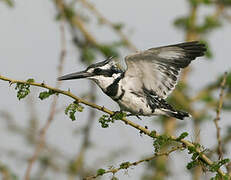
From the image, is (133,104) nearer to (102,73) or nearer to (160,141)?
(102,73)

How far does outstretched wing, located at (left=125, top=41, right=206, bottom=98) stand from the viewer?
13.1 ft

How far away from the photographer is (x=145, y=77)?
4266 mm

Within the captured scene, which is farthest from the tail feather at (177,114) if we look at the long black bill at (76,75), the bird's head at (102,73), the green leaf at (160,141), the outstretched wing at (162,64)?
the green leaf at (160,141)

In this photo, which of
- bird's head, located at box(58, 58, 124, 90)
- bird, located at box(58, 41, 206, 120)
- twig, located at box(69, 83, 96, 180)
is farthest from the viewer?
twig, located at box(69, 83, 96, 180)

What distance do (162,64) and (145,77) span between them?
0.17 meters

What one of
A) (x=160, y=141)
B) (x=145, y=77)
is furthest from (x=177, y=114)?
(x=160, y=141)

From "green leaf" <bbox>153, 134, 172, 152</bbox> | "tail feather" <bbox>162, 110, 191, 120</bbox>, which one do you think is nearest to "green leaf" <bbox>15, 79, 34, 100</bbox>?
"green leaf" <bbox>153, 134, 172, 152</bbox>

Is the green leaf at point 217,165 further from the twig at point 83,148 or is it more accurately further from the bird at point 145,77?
the twig at point 83,148

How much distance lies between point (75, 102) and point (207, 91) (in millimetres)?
4593

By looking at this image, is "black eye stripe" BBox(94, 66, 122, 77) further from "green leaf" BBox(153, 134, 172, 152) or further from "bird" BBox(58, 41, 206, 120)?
"green leaf" BBox(153, 134, 172, 152)

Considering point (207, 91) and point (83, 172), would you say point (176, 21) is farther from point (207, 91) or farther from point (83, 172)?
point (83, 172)

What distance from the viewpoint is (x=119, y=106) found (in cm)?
420

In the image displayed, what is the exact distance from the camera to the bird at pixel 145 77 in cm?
405

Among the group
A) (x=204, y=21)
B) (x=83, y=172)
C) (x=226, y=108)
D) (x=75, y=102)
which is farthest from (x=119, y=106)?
(x=204, y=21)
